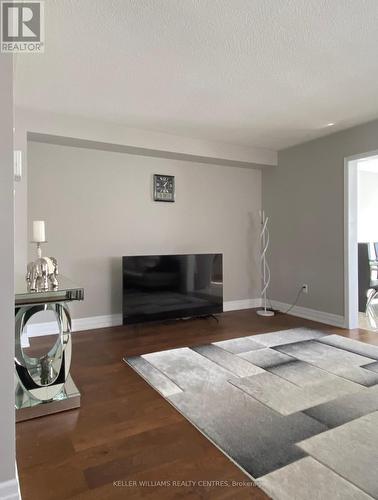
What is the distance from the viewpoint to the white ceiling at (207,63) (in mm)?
1924

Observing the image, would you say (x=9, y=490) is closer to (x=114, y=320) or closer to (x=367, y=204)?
(x=114, y=320)

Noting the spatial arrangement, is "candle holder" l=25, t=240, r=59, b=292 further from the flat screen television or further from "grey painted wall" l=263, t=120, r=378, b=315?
"grey painted wall" l=263, t=120, r=378, b=315

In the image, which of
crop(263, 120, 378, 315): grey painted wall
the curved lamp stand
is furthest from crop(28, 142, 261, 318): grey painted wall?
crop(263, 120, 378, 315): grey painted wall

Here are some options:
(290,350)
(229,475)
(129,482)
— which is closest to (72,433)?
(129,482)

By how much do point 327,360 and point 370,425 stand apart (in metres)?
1.03

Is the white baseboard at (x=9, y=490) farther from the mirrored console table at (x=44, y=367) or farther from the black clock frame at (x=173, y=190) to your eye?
the black clock frame at (x=173, y=190)

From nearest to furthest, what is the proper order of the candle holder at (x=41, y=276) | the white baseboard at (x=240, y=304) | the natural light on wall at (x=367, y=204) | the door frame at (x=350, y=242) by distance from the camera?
the candle holder at (x=41, y=276), the door frame at (x=350, y=242), the white baseboard at (x=240, y=304), the natural light on wall at (x=367, y=204)

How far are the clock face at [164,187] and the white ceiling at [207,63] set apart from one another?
0.82 meters

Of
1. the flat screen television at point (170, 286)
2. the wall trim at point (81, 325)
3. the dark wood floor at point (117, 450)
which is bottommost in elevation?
the dark wood floor at point (117, 450)

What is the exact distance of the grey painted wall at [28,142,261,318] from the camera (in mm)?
3906

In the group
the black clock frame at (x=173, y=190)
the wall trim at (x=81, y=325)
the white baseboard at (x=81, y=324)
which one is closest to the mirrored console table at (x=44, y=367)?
the wall trim at (x=81, y=325)

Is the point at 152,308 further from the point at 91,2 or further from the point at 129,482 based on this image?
the point at 91,2

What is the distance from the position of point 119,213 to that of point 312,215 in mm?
2635

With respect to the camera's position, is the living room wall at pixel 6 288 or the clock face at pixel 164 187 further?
the clock face at pixel 164 187
